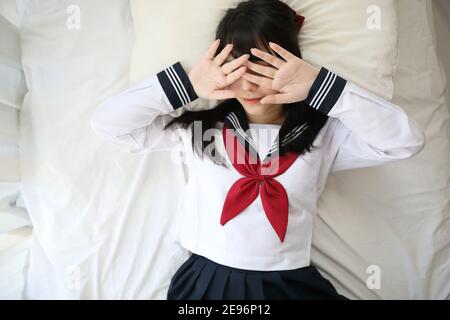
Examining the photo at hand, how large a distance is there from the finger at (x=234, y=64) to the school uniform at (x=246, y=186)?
3.4 inches

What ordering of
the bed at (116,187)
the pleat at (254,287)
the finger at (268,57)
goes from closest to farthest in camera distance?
the finger at (268,57), the pleat at (254,287), the bed at (116,187)

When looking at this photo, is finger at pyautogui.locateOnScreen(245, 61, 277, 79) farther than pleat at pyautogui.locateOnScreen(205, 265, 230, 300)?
No

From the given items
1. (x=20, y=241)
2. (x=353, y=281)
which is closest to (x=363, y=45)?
(x=353, y=281)

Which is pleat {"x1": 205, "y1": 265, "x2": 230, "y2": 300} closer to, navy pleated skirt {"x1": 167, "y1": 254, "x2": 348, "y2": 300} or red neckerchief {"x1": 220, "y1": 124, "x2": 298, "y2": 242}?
navy pleated skirt {"x1": 167, "y1": 254, "x2": 348, "y2": 300}

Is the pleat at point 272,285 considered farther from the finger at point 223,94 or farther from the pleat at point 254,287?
the finger at point 223,94

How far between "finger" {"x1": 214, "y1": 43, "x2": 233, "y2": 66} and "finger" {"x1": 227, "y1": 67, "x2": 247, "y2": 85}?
4 cm

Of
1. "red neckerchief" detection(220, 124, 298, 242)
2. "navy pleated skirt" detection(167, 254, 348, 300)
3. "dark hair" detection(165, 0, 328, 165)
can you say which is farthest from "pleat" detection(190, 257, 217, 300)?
"dark hair" detection(165, 0, 328, 165)

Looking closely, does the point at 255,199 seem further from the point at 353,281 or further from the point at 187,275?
the point at 353,281

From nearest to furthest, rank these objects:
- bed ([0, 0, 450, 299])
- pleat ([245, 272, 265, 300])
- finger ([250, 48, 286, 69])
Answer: finger ([250, 48, 286, 69]) → pleat ([245, 272, 265, 300]) → bed ([0, 0, 450, 299])

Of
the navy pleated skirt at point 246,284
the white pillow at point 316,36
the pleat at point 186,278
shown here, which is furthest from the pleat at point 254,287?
the white pillow at point 316,36

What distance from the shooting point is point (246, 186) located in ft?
2.60

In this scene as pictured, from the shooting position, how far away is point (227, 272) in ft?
2.68

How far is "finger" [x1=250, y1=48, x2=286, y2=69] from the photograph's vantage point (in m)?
0.69

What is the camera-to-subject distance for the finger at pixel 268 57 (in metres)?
0.69
